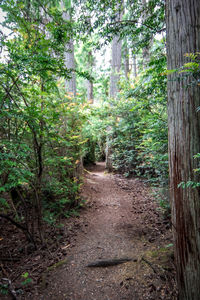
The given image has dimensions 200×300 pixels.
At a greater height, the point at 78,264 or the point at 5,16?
the point at 5,16

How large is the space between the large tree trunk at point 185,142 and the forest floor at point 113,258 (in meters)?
0.49

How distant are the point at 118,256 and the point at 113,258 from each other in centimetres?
11

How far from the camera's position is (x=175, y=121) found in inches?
83.7

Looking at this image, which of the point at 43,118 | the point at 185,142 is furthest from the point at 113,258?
the point at 43,118

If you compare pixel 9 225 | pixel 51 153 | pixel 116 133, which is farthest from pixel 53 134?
pixel 116 133

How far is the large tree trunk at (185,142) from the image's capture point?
193cm

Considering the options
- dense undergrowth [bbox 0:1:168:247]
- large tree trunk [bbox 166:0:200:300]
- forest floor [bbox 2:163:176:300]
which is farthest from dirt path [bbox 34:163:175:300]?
dense undergrowth [bbox 0:1:168:247]

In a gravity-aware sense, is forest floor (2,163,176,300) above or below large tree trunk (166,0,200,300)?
below

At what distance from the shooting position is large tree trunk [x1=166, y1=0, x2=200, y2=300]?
193 centimetres

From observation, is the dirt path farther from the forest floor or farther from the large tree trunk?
the large tree trunk

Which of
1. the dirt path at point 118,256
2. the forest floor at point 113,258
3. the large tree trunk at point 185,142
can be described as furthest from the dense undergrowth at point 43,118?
the dirt path at point 118,256

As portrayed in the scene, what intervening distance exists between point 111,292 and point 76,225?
2.08 metres

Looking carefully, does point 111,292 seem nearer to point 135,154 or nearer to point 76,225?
point 76,225

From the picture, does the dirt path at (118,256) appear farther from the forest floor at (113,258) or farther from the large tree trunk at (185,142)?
the large tree trunk at (185,142)
